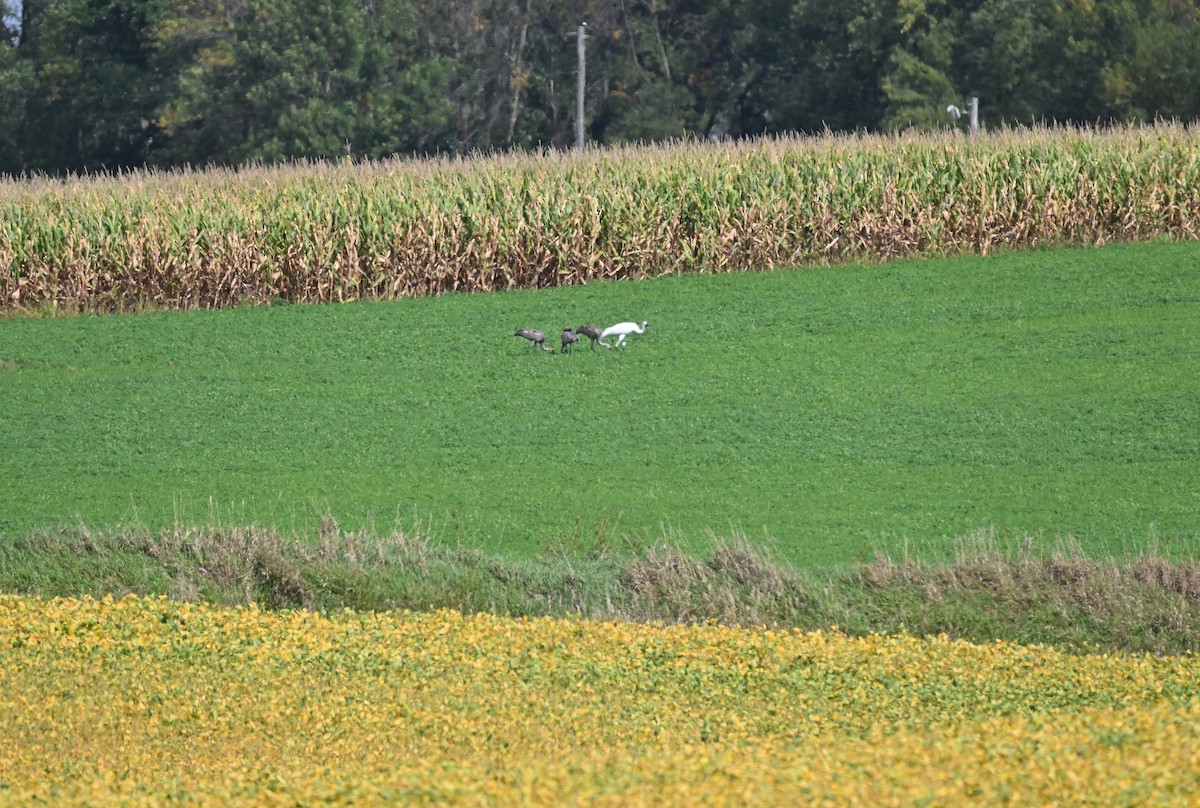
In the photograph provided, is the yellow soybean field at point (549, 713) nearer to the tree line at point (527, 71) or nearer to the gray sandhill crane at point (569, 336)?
the gray sandhill crane at point (569, 336)

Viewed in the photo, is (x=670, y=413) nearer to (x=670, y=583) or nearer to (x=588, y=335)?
(x=588, y=335)

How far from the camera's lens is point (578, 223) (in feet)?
83.9

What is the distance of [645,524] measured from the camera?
13.5 meters

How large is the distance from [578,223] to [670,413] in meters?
8.94

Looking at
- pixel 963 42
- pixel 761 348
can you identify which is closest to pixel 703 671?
pixel 761 348

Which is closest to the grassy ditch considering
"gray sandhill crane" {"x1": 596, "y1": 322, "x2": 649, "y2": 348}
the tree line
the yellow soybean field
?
the yellow soybean field

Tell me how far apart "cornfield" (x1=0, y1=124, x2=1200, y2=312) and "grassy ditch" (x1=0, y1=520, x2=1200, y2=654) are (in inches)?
525

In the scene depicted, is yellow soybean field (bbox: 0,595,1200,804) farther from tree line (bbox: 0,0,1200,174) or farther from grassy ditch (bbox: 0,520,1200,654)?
tree line (bbox: 0,0,1200,174)

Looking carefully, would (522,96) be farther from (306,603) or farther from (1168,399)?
(306,603)

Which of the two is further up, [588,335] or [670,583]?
[588,335]

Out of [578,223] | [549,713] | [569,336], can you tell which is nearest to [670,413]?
[569,336]

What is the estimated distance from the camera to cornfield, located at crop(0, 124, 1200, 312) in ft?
82.2

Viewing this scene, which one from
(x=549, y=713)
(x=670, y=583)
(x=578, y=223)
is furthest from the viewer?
(x=578, y=223)

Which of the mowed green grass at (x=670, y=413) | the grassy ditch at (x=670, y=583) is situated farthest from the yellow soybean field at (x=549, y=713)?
the mowed green grass at (x=670, y=413)
